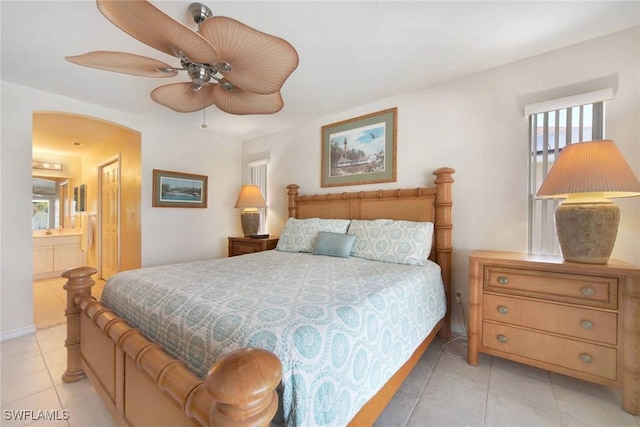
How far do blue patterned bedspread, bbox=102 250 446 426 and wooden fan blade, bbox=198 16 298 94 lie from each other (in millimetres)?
1186

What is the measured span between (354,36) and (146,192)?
10.1ft

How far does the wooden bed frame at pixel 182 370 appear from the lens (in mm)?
554

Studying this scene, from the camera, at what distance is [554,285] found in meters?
1.62

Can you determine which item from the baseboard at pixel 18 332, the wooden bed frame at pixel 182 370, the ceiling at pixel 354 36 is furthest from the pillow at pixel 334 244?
the baseboard at pixel 18 332

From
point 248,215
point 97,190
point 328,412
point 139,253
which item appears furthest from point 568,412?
point 97,190

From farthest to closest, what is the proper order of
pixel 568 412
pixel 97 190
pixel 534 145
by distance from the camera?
pixel 97 190 → pixel 534 145 → pixel 568 412

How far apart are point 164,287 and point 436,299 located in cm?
181

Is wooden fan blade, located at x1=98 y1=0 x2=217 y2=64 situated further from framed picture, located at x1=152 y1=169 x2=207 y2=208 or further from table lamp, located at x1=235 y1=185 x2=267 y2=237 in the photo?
framed picture, located at x1=152 y1=169 x2=207 y2=208

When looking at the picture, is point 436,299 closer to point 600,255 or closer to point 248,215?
point 600,255

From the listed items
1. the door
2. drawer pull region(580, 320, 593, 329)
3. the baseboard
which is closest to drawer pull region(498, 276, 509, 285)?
drawer pull region(580, 320, 593, 329)

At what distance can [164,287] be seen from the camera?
130 centimetres

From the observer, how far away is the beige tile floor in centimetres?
137

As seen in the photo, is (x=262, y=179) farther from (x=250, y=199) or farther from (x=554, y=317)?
(x=554, y=317)

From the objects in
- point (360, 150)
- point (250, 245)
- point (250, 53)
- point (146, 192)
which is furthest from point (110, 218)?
point (250, 53)
